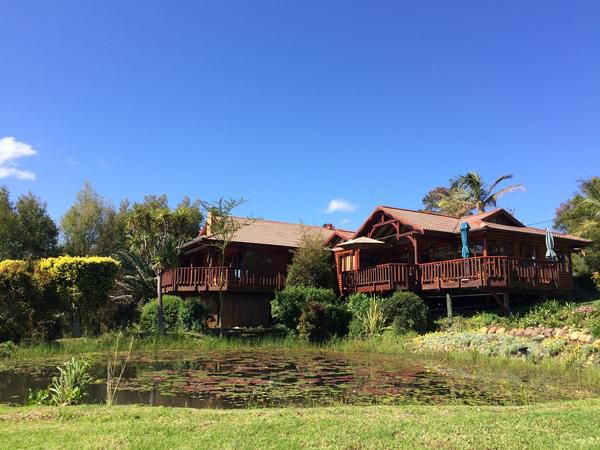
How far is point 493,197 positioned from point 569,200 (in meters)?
6.63

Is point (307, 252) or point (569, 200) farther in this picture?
point (569, 200)

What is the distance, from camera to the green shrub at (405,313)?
64.0 feet

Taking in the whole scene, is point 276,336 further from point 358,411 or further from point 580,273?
point 580,273

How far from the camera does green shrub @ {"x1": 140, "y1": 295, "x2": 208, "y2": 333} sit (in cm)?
2236

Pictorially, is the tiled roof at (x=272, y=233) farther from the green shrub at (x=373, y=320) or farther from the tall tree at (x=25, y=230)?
the tall tree at (x=25, y=230)

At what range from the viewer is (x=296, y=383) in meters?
10.3

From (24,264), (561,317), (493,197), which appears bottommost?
(561,317)

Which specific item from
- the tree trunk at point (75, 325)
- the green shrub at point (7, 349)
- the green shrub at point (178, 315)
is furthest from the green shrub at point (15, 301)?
the green shrub at point (178, 315)

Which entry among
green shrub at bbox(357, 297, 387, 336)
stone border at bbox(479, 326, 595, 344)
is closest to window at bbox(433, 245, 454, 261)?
green shrub at bbox(357, 297, 387, 336)

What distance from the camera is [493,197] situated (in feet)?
130

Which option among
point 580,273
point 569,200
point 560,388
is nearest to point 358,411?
point 560,388

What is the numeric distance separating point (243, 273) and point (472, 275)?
1058 centimetres

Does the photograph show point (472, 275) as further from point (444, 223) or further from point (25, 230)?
point (25, 230)

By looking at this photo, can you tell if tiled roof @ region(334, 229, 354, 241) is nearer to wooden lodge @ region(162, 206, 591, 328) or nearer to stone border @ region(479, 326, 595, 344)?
wooden lodge @ region(162, 206, 591, 328)
